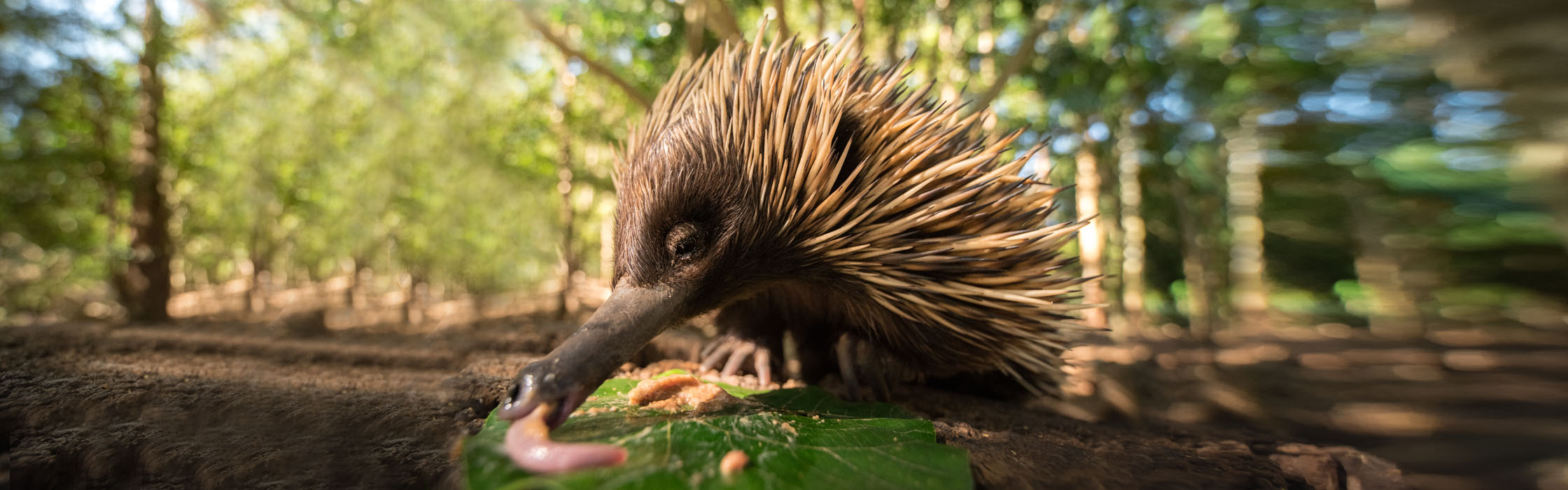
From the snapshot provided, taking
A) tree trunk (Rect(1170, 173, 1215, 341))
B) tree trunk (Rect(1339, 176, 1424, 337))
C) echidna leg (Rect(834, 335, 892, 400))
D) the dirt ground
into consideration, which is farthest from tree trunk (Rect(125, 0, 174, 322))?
tree trunk (Rect(1170, 173, 1215, 341))

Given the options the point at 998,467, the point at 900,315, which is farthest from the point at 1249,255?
the point at 998,467

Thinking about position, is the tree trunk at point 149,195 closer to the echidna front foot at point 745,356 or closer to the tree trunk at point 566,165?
the tree trunk at point 566,165

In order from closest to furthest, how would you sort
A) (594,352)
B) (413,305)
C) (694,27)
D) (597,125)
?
1. (594,352)
2. (694,27)
3. (597,125)
4. (413,305)

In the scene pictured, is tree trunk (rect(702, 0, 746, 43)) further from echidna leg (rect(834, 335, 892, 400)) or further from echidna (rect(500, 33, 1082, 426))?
echidna leg (rect(834, 335, 892, 400))

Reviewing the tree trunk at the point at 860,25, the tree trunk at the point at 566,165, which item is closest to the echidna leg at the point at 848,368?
the tree trunk at the point at 860,25

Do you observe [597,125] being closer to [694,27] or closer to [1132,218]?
[694,27]

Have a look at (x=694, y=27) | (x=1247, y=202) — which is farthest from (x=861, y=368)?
(x=694, y=27)
